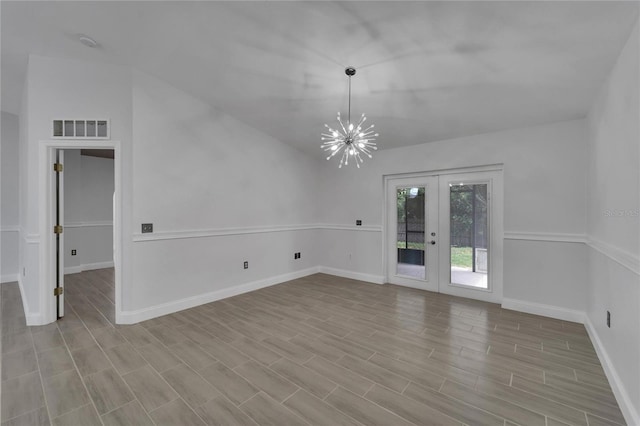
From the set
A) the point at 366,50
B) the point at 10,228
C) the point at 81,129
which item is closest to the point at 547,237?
the point at 366,50

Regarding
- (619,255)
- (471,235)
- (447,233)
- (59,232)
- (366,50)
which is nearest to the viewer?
(619,255)

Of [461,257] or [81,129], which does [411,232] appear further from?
[81,129]

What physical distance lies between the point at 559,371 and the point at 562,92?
2.80 metres

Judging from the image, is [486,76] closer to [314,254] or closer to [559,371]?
[559,371]

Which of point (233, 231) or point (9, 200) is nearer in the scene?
point (233, 231)

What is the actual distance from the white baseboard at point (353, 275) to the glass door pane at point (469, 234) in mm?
1333

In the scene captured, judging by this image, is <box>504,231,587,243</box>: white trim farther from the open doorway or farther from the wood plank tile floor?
the open doorway

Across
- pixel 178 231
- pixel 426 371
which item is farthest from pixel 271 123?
pixel 426 371

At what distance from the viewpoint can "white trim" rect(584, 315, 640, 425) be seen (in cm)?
179

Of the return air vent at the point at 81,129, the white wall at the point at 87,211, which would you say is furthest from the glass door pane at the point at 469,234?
the white wall at the point at 87,211

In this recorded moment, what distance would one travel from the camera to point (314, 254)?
6.19 m

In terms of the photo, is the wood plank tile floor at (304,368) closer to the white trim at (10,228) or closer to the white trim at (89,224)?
the white trim at (10,228)

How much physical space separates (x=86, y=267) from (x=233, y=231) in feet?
14.0

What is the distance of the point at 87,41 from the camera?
291 centimetres
